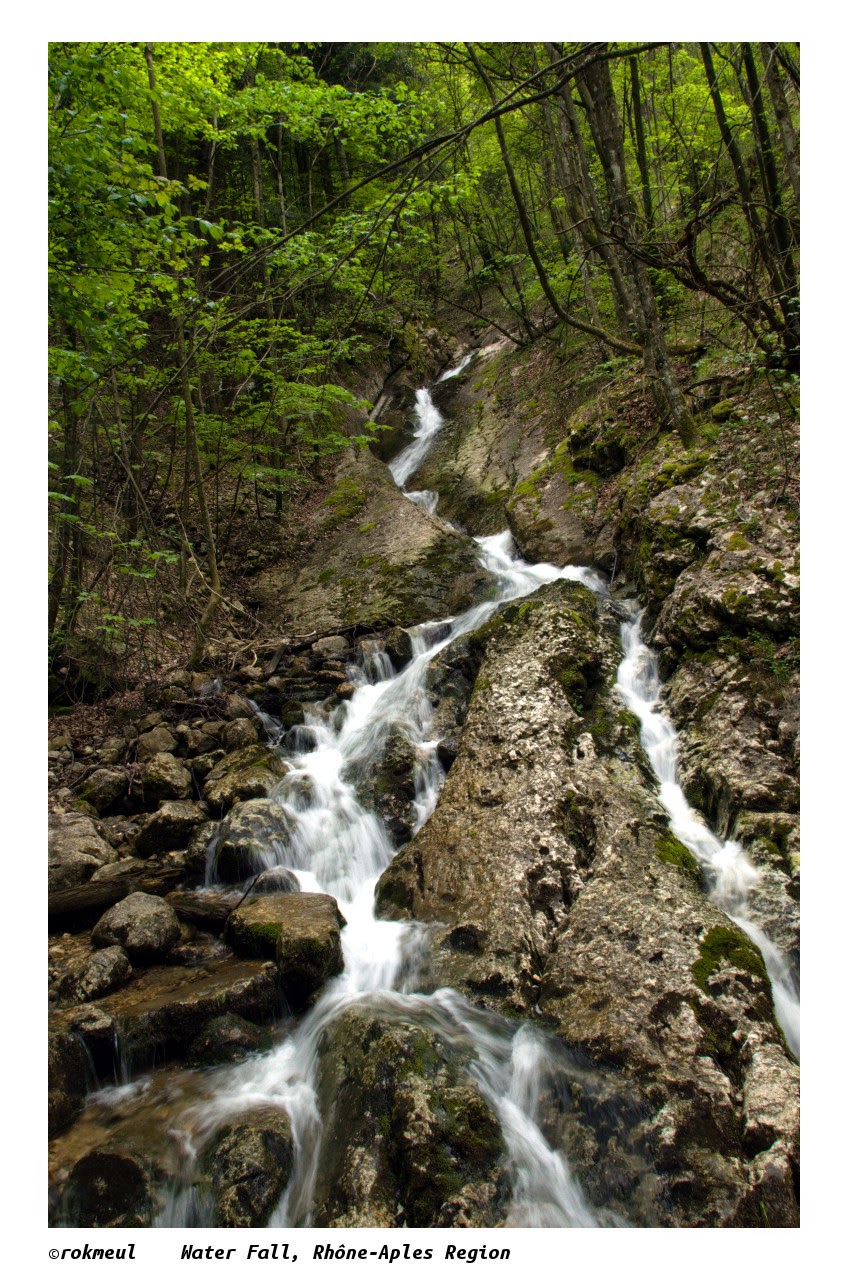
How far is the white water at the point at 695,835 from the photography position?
3617 mm

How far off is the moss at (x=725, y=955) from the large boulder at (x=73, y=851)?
4.50m

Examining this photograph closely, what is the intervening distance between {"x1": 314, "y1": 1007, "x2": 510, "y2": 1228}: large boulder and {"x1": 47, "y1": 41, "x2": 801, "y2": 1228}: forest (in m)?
0.02

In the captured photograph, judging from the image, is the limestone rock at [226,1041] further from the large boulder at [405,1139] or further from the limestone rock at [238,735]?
the limestone rock at [238,735]

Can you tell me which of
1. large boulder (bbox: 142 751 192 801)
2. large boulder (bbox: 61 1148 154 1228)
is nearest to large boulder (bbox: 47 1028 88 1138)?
large boulder (bbox: 61 1148 154 1228)

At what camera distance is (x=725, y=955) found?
358cm

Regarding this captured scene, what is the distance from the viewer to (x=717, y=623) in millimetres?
5484

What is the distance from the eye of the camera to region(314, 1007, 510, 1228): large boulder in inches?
111

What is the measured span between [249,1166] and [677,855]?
9.72ft

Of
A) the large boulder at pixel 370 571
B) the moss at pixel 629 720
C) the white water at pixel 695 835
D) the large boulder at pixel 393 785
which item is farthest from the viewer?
the large boulder at pixel 370 571

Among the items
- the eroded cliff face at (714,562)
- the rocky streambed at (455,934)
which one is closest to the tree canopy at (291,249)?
the eroded cliff face at (714,562)
